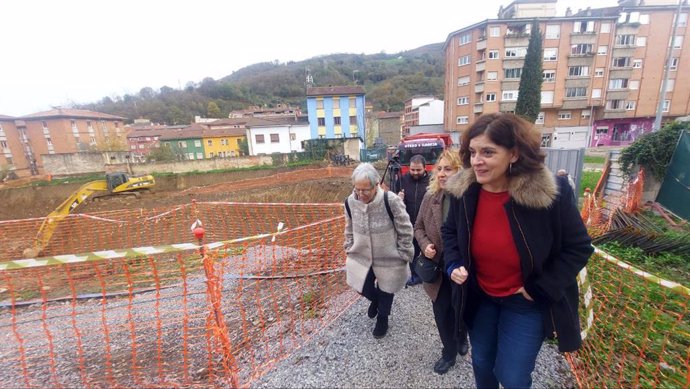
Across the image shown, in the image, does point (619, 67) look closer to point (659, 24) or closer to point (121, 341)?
point (659, 24)

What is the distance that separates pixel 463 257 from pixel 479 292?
0.25 metres

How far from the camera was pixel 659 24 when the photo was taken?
26.0 meters

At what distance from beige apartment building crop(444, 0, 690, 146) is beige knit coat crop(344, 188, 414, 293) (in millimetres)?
29810

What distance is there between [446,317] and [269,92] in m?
71.2

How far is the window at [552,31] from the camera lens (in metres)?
26.0

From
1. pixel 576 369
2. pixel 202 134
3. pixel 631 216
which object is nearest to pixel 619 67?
pixel 631 216

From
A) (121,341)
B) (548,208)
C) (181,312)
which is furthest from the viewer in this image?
(181,312)

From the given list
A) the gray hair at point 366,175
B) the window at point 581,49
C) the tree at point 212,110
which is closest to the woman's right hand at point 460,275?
the gray hair at point 366,175

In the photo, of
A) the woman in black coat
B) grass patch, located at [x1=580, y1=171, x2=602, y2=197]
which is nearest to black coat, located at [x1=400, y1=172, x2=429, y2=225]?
the woman in black coat

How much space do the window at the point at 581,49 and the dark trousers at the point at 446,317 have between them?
3518 centimetres

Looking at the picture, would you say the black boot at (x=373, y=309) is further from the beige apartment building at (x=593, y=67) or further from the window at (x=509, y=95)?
the window at (x=509, y=95)

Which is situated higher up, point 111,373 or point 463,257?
point 463,257

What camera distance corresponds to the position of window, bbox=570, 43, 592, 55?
26109 mm

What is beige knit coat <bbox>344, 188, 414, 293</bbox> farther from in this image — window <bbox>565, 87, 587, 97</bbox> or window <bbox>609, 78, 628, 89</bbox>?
window <bbox>609, 78, 628, 89</bbox>
